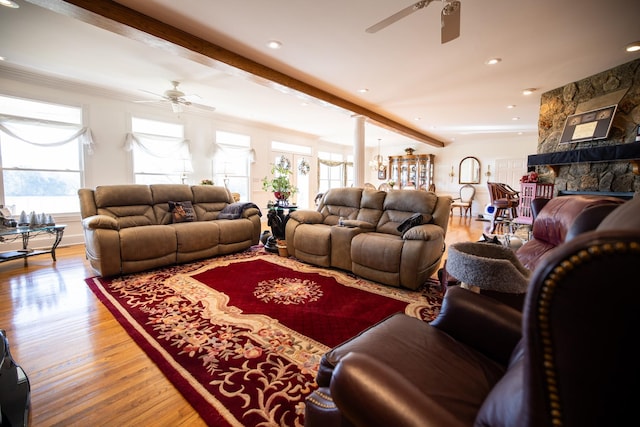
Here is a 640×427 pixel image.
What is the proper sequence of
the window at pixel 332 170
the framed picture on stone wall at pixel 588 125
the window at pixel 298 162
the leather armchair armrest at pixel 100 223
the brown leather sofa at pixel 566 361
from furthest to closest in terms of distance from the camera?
the window at pixel 332 170 < the window at pixel 298 162 < the framed picture on stone wall at pixel 588 125 < the leather armchair armrest at pixel 100 223 < the brown leather sofa at pixel 566 361

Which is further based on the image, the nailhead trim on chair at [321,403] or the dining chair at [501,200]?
the dining chair at [501,200]

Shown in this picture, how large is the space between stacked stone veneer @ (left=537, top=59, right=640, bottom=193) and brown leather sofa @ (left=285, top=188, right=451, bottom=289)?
2481mm

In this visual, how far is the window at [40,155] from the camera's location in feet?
13.5

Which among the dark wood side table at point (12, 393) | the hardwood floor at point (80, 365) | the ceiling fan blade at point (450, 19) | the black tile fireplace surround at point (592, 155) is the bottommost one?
the hardwood floor at point (80, 365)

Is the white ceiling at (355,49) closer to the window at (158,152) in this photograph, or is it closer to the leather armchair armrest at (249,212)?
the window at (158,152)

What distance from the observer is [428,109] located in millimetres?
5645

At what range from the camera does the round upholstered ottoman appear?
1.16 m

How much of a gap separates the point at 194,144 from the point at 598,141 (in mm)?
7045

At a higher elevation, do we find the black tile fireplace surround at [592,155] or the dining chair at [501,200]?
the black tile fireplace surround at [592,155]

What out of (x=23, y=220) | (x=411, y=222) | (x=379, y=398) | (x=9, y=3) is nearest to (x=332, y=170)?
(x=411, y=222)

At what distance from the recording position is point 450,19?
2.10 meters

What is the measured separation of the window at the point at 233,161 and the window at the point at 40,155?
2.39 metres

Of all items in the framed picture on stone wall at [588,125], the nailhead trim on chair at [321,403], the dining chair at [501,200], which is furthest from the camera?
the dining chair at [501,200]

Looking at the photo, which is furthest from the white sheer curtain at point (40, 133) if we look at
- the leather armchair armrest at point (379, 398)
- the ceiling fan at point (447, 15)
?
the leather armchair armrest at point (379, 398)
